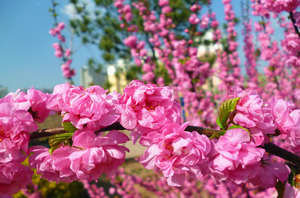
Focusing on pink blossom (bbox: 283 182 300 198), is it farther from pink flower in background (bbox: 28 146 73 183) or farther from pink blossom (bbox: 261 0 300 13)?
pink blossom (bbox: 261 0 300 13)

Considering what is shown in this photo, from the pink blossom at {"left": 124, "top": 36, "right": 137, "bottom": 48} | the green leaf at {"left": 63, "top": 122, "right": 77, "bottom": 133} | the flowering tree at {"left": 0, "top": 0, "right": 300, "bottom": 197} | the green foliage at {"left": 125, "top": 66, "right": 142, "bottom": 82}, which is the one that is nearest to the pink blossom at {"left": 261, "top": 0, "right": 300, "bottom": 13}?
the flowering tree at {"left": 0, "top": 0, "right": 300, "bottom": 197}

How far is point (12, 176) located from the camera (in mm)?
667

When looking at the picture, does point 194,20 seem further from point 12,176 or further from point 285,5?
point 12,176

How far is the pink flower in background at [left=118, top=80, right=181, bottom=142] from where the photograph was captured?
0.59 m

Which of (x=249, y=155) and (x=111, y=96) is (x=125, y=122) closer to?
(x=111, y=96)

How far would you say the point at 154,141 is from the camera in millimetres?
586

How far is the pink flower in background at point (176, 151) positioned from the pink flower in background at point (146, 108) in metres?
0.03

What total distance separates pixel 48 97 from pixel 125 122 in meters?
0.32

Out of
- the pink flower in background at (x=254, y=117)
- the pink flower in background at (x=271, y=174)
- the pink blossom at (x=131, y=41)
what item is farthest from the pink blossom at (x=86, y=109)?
the pink blossom at (x=131, y=41)

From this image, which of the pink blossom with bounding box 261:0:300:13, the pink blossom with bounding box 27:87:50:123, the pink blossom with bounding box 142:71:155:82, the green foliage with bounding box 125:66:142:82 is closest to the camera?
the pink blossom with bounding box 27:87:50:123

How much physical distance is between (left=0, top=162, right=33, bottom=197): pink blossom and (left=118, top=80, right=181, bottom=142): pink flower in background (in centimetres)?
39

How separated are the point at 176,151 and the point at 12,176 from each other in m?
0.54

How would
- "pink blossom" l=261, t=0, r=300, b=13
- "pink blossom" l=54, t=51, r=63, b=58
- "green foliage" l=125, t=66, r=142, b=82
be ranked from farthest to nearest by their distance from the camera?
"green foliage" l=125, t=66, r=142, b=82 < "pink blossom" l=54, t=51, r=63, b=58 < "pink blossom" l=261, t=0, r=300, b=13

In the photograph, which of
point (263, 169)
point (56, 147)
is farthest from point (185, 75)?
point (56, 147)
